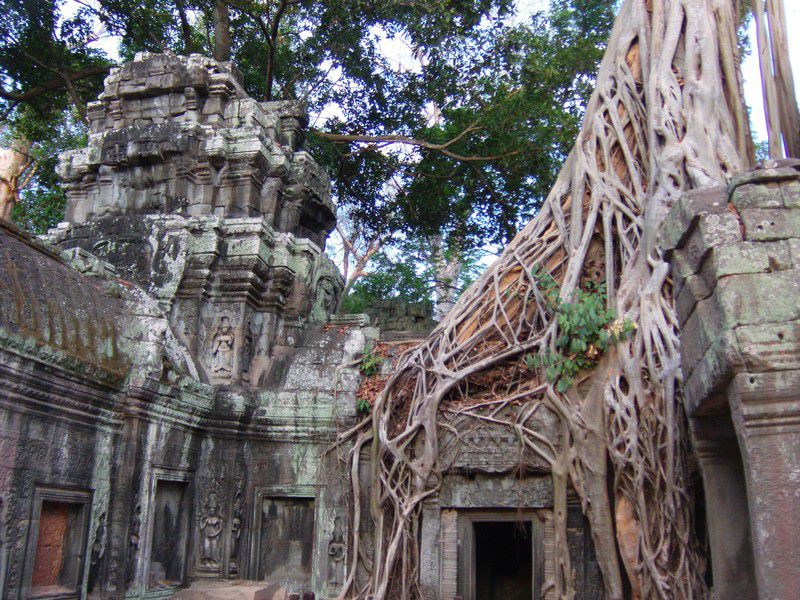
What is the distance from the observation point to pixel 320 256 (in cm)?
809

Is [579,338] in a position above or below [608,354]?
above

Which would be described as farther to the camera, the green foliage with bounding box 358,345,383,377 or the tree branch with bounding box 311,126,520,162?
the tree branch with bounding box 311,126,520,162

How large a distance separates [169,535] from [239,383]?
141cm

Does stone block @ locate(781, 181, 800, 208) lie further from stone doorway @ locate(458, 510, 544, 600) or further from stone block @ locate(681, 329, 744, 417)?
stone doorway @ locate(458, 510, 544, 600)

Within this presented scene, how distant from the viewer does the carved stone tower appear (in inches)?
280

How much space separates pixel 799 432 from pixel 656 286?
9.29ft

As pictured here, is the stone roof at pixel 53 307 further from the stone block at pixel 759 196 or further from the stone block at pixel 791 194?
the stone block at pixel 791 194

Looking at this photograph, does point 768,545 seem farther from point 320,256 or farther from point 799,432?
point 320,256

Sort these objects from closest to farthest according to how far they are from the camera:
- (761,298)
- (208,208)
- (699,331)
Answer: (761,298), (699,331), (208,208)

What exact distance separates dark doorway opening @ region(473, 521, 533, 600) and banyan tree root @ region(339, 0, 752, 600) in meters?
2.03

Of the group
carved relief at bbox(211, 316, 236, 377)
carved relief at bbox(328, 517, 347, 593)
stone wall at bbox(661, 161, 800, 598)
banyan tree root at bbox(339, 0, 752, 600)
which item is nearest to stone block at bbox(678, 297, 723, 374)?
stone wall at bbox(661, 161, 800, 598)

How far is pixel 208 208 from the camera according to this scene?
25.0ft

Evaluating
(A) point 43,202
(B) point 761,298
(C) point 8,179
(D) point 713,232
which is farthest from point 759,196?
(A) point 43,202

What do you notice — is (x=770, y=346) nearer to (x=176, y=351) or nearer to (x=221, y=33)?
(x=176, y=351)
